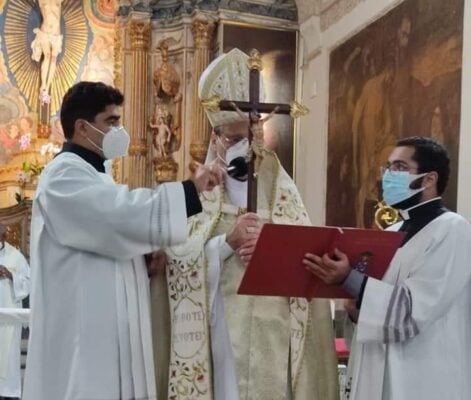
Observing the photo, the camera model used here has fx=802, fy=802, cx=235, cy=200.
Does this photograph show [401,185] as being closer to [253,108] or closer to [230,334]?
[253,108]

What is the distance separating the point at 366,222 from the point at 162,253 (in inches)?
213

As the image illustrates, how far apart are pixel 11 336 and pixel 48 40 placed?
7.02 metres

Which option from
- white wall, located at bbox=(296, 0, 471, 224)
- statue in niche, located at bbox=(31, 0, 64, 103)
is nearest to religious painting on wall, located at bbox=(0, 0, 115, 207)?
statue in niche, located at bbox=(31, 0, 64, 103)

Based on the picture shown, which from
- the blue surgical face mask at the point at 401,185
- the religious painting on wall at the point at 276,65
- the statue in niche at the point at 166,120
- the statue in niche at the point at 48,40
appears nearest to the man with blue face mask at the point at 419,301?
the blue surgical face mask at the point at 401,185

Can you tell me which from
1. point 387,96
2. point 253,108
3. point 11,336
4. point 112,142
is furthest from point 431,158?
point 11,336

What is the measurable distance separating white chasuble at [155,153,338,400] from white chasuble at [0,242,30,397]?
511cm

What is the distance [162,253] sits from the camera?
3600mm

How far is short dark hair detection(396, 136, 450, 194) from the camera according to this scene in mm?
3377

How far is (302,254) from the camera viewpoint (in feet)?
10.4

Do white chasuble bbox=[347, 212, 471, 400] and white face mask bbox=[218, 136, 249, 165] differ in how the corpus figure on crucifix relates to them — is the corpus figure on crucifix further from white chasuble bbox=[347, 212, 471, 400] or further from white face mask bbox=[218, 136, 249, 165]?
white chasuble bbox=[347, 212, 471, 400]

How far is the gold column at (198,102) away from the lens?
11.1 meters

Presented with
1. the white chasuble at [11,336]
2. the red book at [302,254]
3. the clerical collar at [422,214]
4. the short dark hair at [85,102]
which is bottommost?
the white chasuble at [11,336]

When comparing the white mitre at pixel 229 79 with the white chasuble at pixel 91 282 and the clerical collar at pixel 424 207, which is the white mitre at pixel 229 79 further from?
the clerical collar at pixel 424 207

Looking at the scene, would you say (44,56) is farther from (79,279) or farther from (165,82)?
(79,279)
